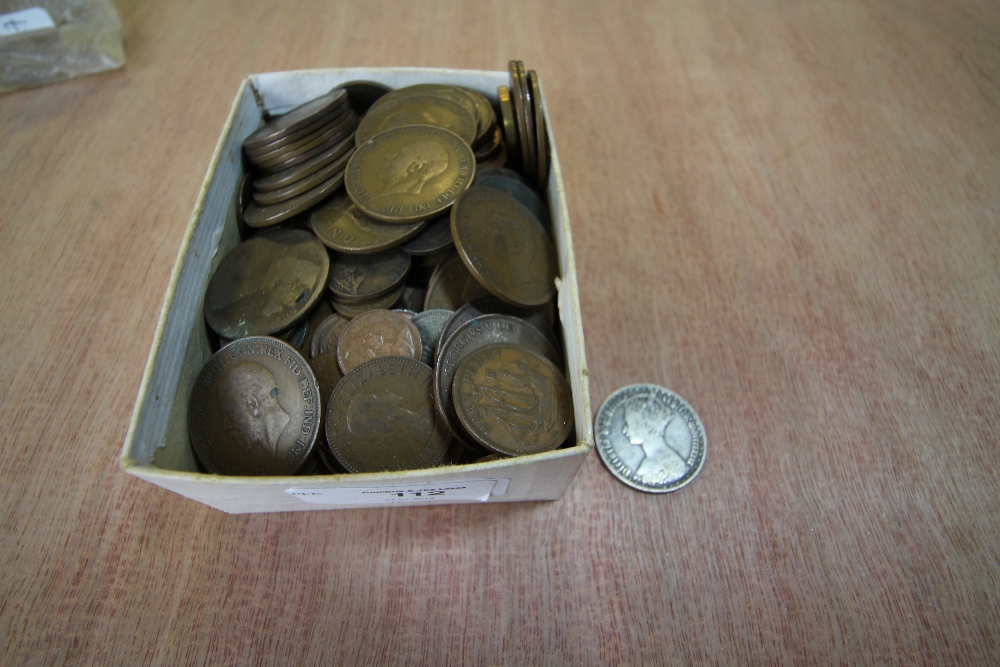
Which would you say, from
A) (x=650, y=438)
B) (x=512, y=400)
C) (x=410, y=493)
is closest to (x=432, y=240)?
(x=512, y=400)

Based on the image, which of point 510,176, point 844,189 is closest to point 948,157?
point 844,189

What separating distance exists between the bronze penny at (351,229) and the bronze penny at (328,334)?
0.15 metres

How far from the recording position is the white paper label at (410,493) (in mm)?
1027

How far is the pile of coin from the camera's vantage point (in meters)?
1.12

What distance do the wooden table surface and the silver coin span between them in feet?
0.12

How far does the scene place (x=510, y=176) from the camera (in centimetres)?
139

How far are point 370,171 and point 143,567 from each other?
0.91 metres

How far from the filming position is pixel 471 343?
1.21 metres

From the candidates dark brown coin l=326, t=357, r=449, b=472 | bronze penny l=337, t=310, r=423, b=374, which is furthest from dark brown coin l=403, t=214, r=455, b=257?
dark brown coin l=326, t=357, r=449, b=472

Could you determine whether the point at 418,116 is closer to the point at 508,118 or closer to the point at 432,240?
the point at 508,118

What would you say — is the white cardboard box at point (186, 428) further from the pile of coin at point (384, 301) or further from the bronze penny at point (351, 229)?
the bronze penny at point (351, 229)

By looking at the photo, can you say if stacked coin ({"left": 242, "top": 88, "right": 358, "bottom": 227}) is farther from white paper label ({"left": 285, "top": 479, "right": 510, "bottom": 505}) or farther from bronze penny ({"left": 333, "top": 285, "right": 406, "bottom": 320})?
white paper label ({"left": 285, "top": 479, "right": 510, "bottom": 505})

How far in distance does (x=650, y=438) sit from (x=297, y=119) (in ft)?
3.48

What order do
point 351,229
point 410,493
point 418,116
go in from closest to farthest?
point 410,493, point 351,229, point 418,116
